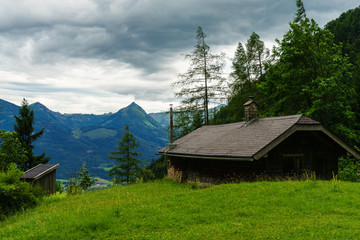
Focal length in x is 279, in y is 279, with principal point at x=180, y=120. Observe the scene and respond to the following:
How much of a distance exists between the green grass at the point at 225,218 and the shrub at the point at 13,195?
4796 millimetres

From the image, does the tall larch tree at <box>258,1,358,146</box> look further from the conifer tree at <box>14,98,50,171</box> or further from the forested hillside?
the conifer tree at <box>14,98,50,171</box>

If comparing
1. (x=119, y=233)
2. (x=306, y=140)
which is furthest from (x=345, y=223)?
(x=306, y=140)

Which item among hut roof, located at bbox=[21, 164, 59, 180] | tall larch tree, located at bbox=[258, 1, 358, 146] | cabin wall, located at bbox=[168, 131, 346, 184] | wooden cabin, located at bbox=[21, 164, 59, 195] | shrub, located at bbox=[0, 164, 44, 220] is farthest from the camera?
tall larch tree, located at bbox=[258, 1, 358, 146]

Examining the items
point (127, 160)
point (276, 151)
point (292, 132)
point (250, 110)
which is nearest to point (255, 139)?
point (276, 151)

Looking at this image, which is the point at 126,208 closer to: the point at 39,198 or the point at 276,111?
the point at 39,198

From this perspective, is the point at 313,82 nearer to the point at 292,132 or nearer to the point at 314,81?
the point at 314,81

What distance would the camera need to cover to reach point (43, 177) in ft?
85.0

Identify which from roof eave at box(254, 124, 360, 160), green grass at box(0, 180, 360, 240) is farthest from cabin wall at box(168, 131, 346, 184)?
green grass at box(0, 180, 360, 240)

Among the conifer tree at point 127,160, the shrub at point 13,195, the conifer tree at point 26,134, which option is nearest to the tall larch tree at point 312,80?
the shrub at point 13,195

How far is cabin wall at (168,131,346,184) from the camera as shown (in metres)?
16.6

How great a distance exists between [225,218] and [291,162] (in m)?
9.52

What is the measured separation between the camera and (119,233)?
868 centimetres

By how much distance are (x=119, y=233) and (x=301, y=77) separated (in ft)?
86.3

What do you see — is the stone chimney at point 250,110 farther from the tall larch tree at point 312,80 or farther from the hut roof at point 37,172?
the hut roof at point 37,172
